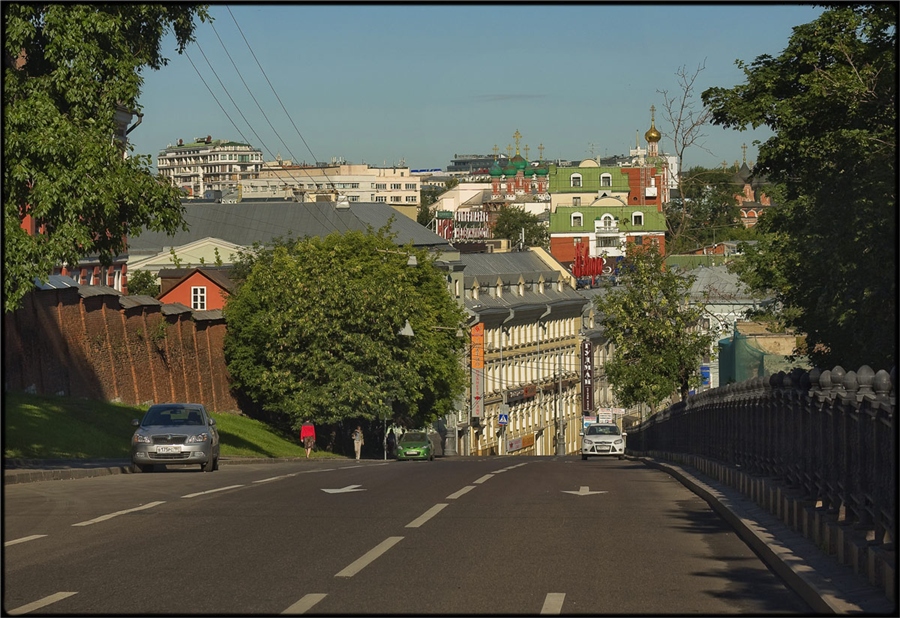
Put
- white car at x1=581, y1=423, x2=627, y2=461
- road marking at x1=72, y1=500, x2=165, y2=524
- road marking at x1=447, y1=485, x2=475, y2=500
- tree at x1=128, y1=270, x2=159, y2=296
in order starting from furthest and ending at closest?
tree at x1=128, y1=270, x2=159, y2=296 < white car at x1=581, y1=423, x2=627, y2=461 < road marking at x1=447, y1=485, x2=475, y2=500 < road marking at x1=72, y1=500, x2=165, y2=524

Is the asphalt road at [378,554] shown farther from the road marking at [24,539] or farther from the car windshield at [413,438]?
the car windshield at [413,438]

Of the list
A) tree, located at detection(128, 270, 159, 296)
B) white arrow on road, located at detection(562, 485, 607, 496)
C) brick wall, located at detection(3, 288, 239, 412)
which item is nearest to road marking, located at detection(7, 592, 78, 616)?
white arrow on road, located at detection(562, 485, 607, 496)

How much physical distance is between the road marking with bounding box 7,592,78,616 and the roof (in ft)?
295

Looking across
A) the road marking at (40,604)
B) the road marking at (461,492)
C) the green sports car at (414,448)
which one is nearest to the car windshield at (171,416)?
the road marking at (461,492)

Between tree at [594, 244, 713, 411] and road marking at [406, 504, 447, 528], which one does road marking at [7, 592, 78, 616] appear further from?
tree at [594, 244, 713, 411]

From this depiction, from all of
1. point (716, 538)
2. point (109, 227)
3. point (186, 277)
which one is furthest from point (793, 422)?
point (186, 277)

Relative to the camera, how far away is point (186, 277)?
80750mm

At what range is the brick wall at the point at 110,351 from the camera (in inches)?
1811

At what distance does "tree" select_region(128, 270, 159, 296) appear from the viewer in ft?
267

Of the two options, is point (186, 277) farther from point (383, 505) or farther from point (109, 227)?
point (383, 505)

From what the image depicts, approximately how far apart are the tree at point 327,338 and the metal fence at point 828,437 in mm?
42103

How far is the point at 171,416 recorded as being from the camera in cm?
3177

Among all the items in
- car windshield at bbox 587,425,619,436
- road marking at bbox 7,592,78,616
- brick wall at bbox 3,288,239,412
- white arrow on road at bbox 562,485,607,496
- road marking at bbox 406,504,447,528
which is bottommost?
car windshield at bbox 587,425,619,436

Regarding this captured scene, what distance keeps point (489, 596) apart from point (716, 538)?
5049 millimetres
